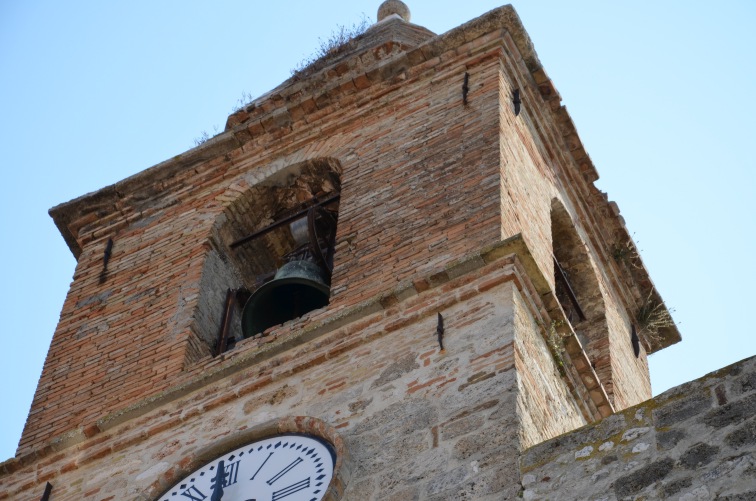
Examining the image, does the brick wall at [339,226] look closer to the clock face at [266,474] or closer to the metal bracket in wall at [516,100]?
the metal bracket in wall at [516,100]

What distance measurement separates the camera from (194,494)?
9.63 metres

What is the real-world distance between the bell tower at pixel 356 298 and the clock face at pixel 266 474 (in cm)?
2

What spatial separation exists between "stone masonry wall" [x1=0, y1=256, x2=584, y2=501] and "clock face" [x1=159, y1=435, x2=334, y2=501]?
12cm

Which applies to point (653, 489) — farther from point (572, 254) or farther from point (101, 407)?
point (572, 254)

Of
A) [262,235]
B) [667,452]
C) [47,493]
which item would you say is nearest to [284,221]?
[262,235]

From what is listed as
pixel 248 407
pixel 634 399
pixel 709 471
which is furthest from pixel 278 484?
pixel 634 399

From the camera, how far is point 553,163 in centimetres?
1380

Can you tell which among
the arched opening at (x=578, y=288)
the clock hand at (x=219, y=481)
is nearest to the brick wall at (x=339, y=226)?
the arched opening at (x=578, y=288)

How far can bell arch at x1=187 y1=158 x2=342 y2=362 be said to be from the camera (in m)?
12.4

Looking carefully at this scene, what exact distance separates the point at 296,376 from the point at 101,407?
71.8 inches

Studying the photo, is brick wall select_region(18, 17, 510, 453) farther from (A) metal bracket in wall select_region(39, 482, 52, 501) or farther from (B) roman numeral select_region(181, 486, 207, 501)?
(B) roman numeral select_region(181, 486, 207, 501)

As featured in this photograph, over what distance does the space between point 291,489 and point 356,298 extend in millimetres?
2120

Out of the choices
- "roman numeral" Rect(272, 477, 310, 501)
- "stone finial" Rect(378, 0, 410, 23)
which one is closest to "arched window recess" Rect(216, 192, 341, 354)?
"roman numeral" Rect(272, 477, 310, 501)

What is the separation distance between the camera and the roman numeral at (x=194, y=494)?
9547mm
